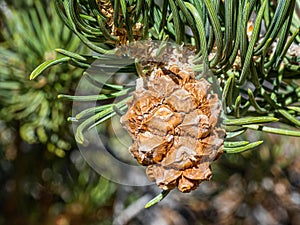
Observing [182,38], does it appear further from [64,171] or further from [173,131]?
[64,171]

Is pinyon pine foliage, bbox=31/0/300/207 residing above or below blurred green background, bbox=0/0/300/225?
above

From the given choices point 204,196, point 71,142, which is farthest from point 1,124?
point 204,196

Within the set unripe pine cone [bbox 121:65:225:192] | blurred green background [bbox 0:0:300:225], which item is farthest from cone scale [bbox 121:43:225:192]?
blurred green background [bbox 0:0:300:225]

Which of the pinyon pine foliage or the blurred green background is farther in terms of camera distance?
the blurred green background

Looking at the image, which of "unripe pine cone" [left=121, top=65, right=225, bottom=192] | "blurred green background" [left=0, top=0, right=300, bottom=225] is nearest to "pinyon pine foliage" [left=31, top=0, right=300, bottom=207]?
"unripe pine cone" [left=121, top=65, right=225, bottom=192]

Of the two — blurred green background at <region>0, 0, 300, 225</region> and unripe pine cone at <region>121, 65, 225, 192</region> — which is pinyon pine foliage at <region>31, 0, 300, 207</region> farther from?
blurred green background at <region>0, 0, 300, 225</region>

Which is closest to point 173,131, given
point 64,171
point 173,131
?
point 173,131
